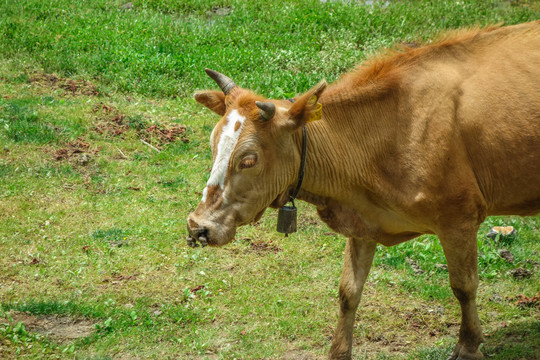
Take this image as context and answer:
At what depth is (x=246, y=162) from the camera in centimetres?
528

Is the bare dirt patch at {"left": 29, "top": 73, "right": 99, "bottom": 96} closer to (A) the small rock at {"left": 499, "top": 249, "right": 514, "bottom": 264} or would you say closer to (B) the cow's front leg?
(B) the cow's front leg

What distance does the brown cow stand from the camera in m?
5.38

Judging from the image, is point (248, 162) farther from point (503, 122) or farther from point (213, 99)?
point (503, 122)

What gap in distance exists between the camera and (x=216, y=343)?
668cm

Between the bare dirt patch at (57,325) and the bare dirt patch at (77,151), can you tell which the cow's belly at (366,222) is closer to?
the bare dirt patch at (57,325)

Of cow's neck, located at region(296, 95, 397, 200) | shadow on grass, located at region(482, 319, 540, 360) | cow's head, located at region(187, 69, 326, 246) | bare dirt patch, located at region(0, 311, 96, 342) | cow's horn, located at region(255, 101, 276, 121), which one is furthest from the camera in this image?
bare dirt patch, located at region(0, 311, 96, 342)

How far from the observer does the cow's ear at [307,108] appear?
521 cm

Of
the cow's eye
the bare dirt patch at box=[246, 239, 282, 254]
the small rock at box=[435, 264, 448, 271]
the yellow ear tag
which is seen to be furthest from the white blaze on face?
the small rock at box=[435, 264, 448, 271]

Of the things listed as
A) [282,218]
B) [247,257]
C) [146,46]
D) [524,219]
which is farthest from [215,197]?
[146,46]

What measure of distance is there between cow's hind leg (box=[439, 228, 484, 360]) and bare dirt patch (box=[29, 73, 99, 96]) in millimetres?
8208

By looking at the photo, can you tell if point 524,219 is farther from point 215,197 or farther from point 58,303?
point 58,303

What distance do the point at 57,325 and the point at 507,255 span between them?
5125 mm

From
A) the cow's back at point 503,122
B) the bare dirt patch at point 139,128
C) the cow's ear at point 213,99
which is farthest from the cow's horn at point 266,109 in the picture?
the bare dirt patch at point 139,128

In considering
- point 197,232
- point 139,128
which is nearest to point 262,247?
point 197,232
